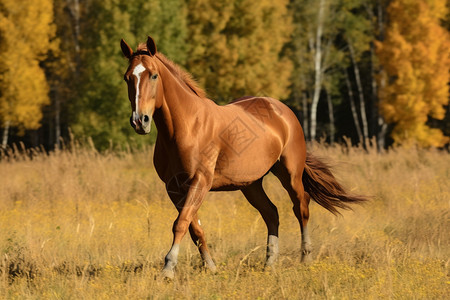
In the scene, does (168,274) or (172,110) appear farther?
(172,110)

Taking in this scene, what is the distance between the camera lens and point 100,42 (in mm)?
23625

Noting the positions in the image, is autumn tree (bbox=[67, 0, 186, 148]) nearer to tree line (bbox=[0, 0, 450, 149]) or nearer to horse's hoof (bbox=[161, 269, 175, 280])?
tree line (bbox=[0, 0, 450, 149])

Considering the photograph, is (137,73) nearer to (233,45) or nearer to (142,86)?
(142,86)

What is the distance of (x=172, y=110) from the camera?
5820 mm

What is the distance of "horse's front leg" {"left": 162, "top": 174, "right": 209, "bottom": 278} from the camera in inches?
217

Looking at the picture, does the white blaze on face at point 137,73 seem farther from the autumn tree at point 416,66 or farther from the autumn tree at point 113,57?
the autumn tree at point 416,66

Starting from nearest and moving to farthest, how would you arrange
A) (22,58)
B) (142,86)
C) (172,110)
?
(142,86) < (172,110) < (22,58)

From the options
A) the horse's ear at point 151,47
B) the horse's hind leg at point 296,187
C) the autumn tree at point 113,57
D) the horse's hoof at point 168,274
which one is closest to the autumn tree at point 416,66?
the autumn tree at point 113,57

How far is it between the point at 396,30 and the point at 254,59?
6.17 metres

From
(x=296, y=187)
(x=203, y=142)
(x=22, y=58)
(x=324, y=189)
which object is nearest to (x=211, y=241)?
Answer: (x=296, y=187)

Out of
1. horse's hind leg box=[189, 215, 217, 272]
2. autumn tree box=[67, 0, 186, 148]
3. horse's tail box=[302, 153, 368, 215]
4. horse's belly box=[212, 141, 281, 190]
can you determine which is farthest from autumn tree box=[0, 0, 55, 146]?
horse's hind leg box=[189, 215, 217, 272]

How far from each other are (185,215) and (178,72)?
1471 mm

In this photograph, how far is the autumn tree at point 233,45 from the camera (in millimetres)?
26359

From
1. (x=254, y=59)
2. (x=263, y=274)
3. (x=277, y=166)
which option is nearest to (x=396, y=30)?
(x=254, y=59)
